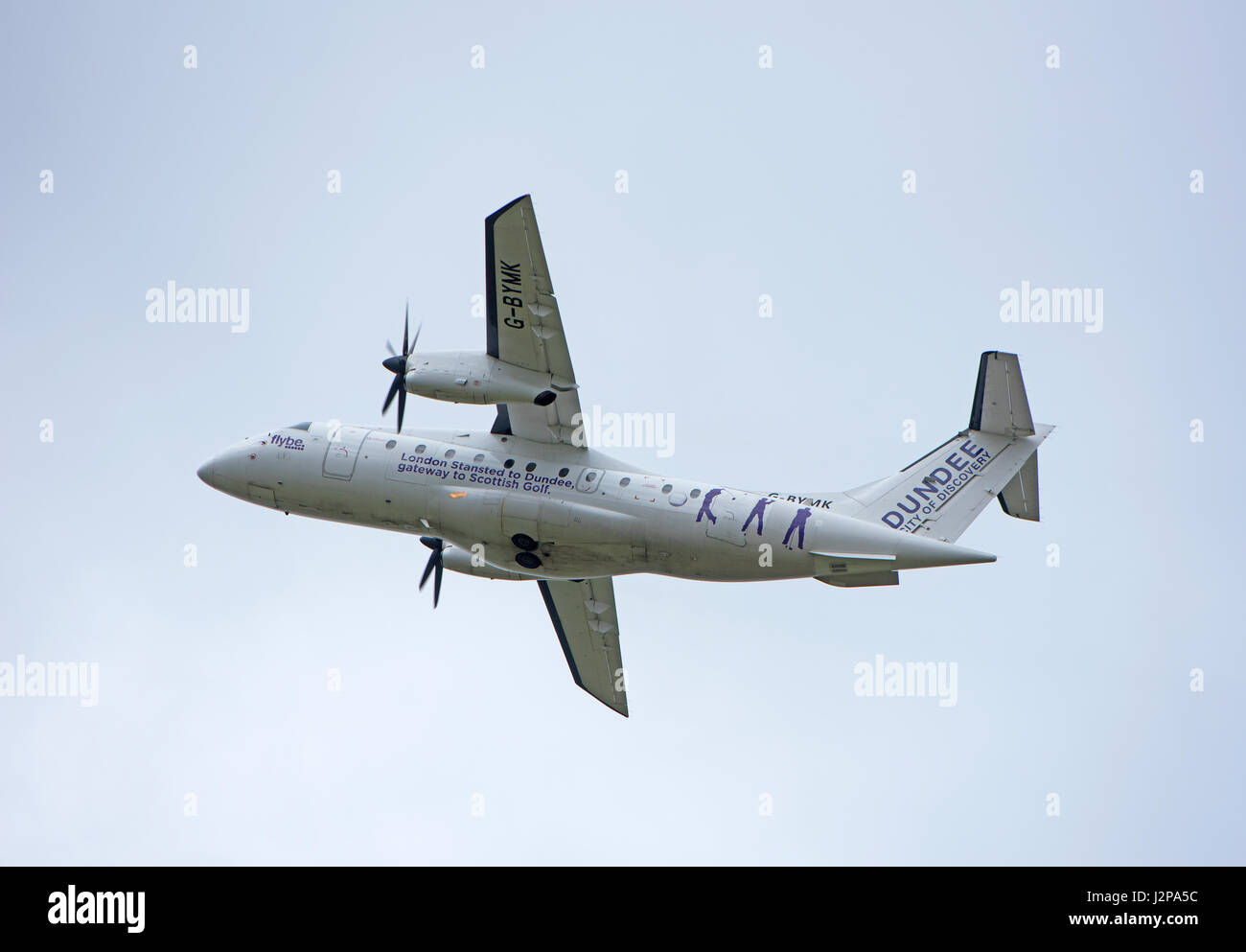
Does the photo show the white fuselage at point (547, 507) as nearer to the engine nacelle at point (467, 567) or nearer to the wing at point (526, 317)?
the wing at point (526, 317)

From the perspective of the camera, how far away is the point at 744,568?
26016 mm

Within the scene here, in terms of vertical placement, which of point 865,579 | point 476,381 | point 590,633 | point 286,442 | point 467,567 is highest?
point 476,381

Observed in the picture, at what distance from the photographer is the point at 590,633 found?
3200 cm

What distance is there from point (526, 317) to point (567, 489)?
135 inches

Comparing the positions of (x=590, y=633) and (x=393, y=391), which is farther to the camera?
(x=590, y=633)

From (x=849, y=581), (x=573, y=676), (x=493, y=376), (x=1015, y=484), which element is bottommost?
(x=573, y=676)

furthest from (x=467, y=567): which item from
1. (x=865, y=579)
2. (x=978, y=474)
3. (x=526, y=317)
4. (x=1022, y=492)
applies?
(x=1022, y=492)

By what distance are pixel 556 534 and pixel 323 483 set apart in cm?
524

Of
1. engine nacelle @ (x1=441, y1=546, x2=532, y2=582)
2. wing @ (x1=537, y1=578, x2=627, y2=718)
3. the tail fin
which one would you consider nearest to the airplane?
the tail fin

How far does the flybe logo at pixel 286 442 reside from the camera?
95.2 ft

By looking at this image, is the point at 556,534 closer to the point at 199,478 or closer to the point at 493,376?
the point at 493,376

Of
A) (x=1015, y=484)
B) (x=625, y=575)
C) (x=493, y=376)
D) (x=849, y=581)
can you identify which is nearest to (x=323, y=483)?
(x=493, y=376)

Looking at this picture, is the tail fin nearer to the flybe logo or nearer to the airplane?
the airplane

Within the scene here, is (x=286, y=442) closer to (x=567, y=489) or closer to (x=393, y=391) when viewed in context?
(x=393, y=391)
